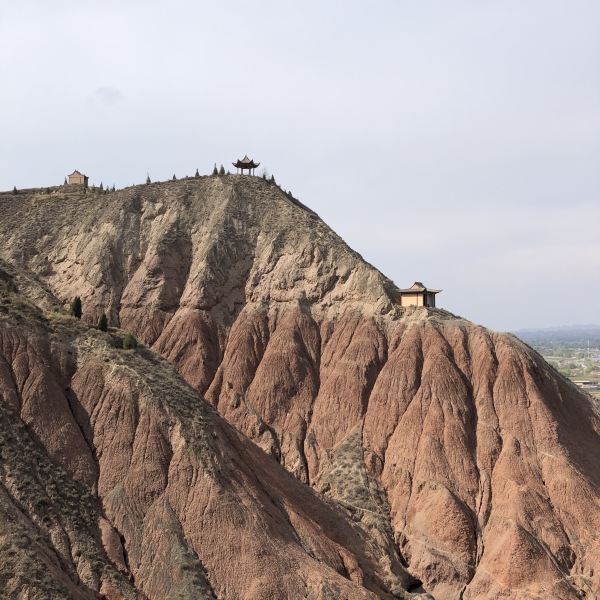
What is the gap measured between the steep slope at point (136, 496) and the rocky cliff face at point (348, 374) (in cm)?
300

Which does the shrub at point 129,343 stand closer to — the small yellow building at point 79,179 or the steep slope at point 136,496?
the steep slope at point 136,496

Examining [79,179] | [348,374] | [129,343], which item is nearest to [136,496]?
[129,343]

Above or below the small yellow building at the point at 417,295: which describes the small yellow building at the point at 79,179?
above

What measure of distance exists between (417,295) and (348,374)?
33.6ft

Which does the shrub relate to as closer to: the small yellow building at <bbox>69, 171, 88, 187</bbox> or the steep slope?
the steep slope

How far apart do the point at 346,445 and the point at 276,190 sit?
32748 millimetres

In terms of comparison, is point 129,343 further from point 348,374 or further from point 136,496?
point 348,374

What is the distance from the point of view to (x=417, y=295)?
241ft

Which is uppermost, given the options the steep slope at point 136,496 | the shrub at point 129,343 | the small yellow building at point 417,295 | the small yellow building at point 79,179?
the small yellow building at point 79,179

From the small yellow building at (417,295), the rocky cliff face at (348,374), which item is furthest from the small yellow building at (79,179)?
the small yellow building at (417,295)

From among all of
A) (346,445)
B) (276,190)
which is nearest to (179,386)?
(346,445)

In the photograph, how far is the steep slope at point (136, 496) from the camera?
39.0 m

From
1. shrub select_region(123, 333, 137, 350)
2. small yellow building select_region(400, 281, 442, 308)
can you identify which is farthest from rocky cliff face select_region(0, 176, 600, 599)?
shrub select_region(123, 333, 137, 350)

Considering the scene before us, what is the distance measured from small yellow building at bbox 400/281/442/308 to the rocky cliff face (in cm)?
161
